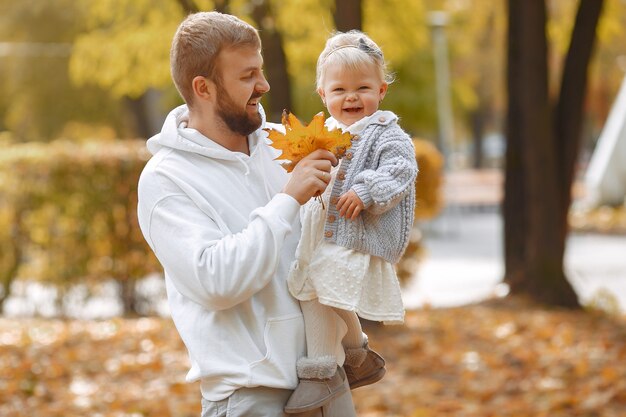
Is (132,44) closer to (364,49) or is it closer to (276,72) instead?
(276,72)

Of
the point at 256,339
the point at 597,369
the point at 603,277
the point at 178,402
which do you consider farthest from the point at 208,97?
the point at 603,277

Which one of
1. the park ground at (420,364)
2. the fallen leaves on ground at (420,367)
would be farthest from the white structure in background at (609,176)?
the fallen leaves on ground at (420,367)

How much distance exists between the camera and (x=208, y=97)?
312 cm

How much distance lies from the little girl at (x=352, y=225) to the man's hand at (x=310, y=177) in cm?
12

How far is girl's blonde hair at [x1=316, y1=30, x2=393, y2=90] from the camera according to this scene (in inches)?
126

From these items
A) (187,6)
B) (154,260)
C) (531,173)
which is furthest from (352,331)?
(154,260)

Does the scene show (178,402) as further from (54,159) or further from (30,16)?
(30,16)

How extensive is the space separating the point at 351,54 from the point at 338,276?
2.01 feet

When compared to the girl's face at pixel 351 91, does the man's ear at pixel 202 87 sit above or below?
above

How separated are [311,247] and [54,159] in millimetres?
9085

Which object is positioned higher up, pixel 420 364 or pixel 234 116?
pixel 234 116

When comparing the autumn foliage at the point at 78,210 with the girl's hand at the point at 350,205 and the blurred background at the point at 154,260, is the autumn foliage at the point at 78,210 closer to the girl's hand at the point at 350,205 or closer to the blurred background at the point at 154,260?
the blurred background at the point at 154,260

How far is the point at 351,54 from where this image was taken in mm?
3193

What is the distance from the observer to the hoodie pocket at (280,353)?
Result: 3045mm
